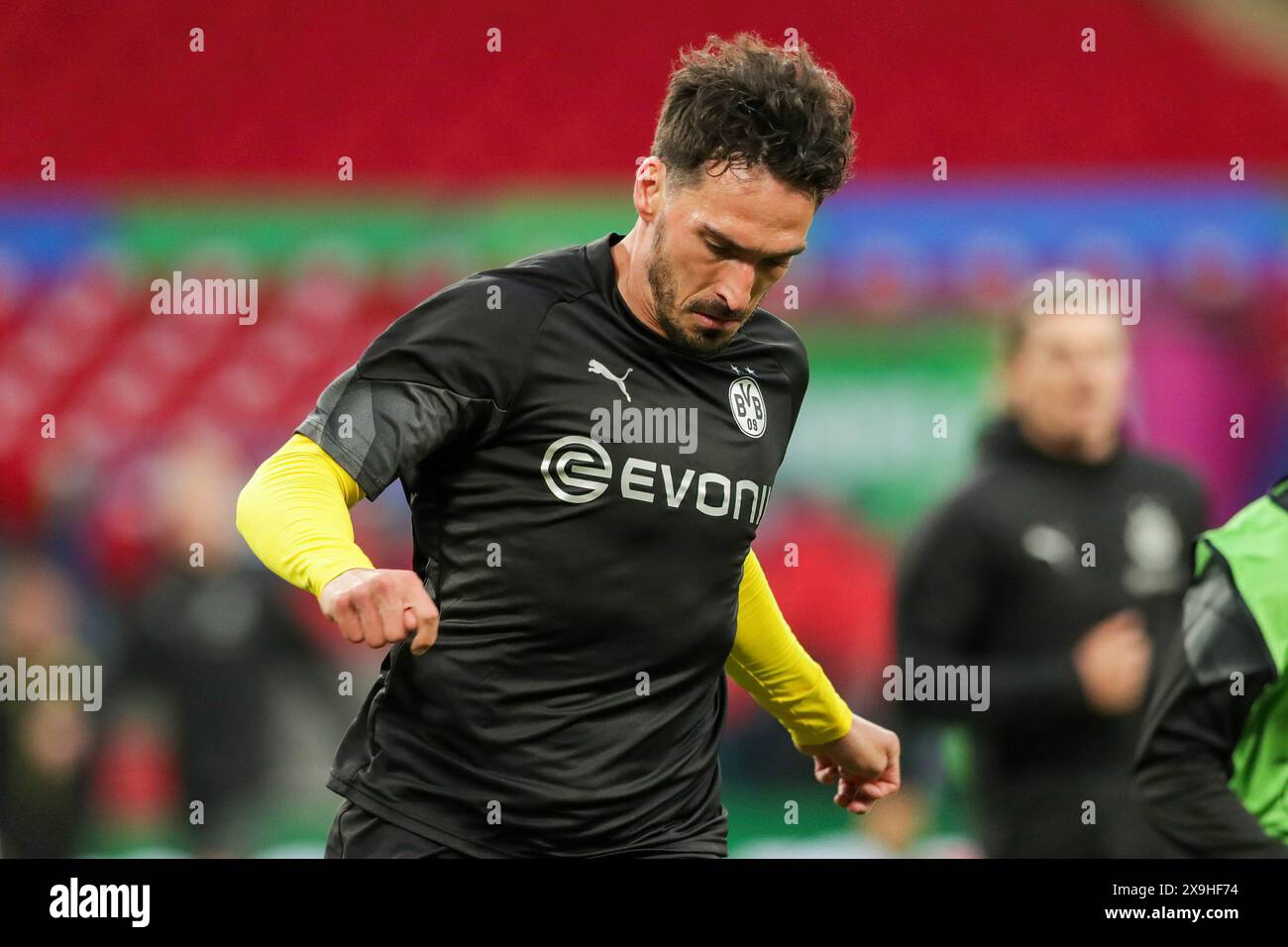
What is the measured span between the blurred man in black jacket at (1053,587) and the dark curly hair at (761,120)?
175cm

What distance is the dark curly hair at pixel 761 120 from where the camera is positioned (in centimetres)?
203

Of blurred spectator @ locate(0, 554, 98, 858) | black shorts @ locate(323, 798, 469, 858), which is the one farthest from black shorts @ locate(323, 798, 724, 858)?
blurred spectator @ locate(0, 554, 98, 858)

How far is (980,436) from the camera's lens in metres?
3.87

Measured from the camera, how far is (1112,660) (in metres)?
3.47

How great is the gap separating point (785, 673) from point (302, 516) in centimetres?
94

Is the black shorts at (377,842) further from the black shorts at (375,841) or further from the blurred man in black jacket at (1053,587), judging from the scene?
the blurred man in black jacket at (1053,587)

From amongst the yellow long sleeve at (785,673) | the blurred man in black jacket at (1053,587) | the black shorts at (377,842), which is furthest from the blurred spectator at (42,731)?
the yellow long sleeve at (785,673)

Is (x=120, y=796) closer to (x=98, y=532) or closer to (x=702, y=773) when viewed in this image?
(x=98, y=532)

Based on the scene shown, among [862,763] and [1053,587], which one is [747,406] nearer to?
[862,763]

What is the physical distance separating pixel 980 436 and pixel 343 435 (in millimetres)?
2369

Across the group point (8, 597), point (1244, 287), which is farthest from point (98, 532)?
point (1244, 287)

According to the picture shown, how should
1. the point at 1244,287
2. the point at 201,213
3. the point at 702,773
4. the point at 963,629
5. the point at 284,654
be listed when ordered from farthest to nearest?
the point at 201,213
the point at 1244,287
the point at 284,654
the point at 963,629
the point at 702,773

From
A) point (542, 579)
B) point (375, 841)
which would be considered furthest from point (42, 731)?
point (542, 579)

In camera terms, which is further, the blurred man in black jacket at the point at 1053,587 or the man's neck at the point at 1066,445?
the man's neck at the point at 1066,445
